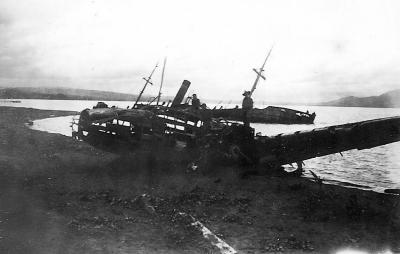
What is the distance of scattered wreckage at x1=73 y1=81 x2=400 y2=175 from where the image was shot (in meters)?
11.8

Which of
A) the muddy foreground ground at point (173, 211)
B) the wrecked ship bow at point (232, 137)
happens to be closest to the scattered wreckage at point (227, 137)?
the wrecked ship bow at point (232, 137)

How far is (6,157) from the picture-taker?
16312 mm

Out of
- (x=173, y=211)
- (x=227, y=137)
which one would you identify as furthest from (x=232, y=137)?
(x=173, y=211)

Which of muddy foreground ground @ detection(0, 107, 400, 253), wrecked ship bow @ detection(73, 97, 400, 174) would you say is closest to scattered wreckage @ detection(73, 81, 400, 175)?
wrecked ship bow @ detection(73, 97, 400, 174)

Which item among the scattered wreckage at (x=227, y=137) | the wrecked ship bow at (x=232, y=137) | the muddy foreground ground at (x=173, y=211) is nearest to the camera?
the muddy foreground ground at (x=173, y=211)

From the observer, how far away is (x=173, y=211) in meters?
9.52

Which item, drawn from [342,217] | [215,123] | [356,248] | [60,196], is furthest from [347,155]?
[60,196]

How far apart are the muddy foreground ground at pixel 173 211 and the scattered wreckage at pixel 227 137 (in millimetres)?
721

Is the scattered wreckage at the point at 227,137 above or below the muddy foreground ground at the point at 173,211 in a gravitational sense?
above

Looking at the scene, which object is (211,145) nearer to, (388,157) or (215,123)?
(215,123)

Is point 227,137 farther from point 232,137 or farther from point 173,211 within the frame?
point 173,211

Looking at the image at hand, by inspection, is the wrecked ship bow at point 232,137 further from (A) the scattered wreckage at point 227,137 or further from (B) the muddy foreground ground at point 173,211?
(B) the muddy foreground ground at point 173,211

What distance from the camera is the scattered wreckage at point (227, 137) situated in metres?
11.8

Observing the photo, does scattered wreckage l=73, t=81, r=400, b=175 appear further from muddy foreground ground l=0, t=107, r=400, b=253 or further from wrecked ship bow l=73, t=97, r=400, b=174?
muddy foreground ground l=0, t=107, r=400, b=253
